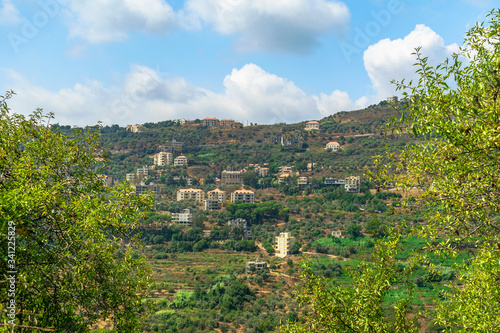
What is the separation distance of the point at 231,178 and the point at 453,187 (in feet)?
291

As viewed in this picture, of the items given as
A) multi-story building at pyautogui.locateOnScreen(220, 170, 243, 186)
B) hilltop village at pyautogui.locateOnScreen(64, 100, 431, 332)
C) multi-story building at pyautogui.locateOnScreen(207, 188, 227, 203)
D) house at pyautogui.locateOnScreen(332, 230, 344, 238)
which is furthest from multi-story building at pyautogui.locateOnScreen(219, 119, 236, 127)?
house at pyautogui.locateOnScreen(332, 230, 344, 238)

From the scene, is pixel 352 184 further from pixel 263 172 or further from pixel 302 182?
pixel 263 172

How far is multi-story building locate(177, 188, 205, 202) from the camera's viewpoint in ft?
274

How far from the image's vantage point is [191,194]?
84125 millimetres

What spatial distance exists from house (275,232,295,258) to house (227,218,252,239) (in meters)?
9.48

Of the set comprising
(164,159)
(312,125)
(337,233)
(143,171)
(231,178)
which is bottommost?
(337,233)

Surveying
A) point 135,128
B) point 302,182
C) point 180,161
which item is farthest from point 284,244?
point 135,128

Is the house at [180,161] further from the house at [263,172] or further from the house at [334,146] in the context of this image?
the house at [334,146]

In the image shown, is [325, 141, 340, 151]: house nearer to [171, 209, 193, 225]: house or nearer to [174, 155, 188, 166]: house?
[174, 155, 188, 166]: house

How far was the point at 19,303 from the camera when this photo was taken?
473cm

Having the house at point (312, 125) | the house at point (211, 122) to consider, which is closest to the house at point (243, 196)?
the house at point (312, 125)

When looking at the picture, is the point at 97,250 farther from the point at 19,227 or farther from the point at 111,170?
the point at 111,170

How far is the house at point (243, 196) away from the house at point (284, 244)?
24.7 m

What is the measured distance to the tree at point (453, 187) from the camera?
15.7 ft
